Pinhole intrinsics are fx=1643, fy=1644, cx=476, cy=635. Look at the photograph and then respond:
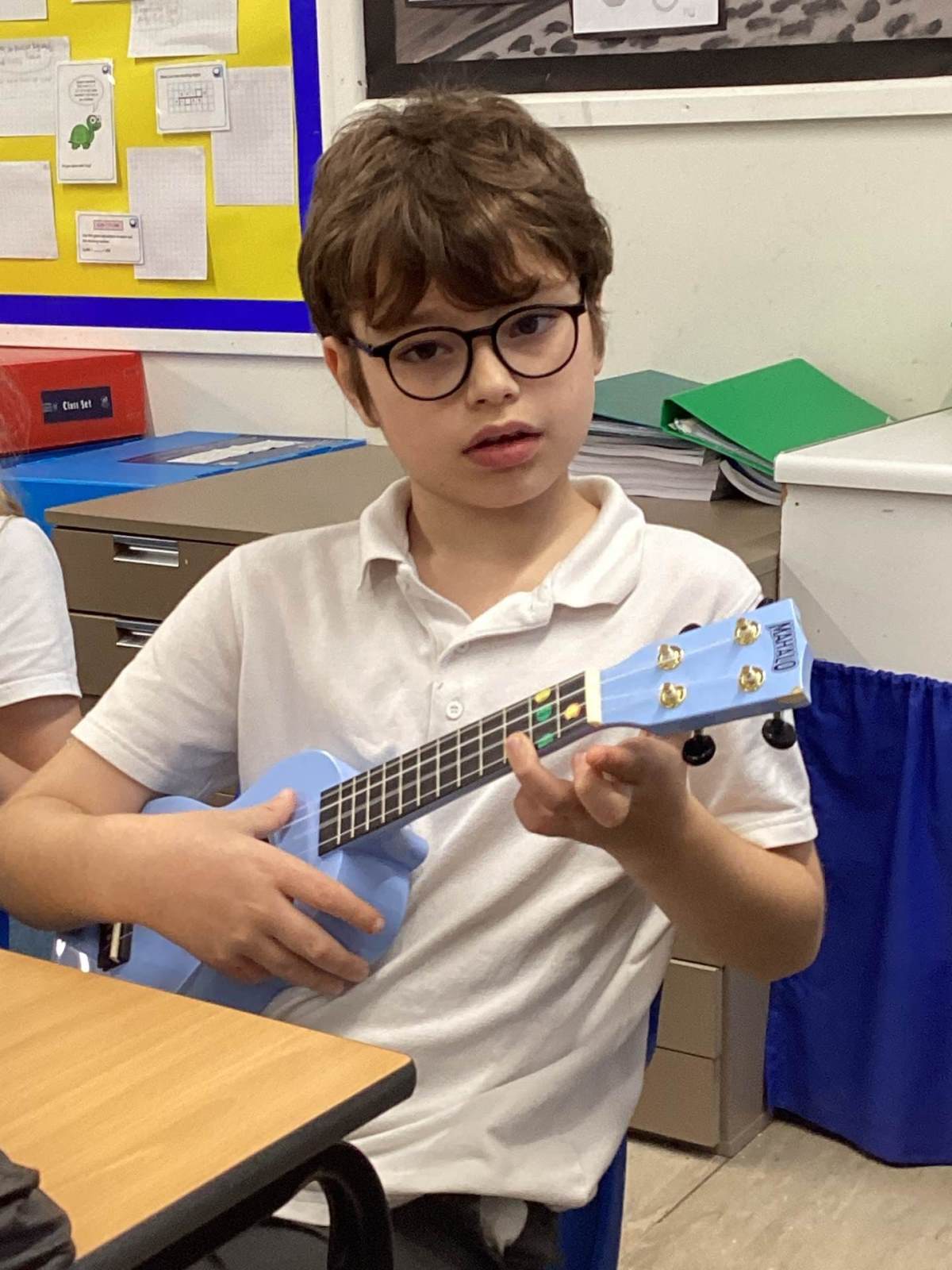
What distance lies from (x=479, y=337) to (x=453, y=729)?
242mm

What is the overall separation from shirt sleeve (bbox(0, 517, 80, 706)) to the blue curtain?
0.76 metres

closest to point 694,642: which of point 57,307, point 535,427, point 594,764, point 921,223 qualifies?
point 594,764

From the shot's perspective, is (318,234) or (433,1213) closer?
(433,1213)

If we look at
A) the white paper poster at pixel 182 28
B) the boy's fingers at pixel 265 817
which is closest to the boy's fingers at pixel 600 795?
the boy's fingers at pixel 265 817

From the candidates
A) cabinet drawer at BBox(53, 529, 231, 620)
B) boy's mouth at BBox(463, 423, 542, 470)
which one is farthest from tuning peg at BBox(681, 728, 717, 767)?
cabinet drawer at BBox(53, 529, 231, 620)

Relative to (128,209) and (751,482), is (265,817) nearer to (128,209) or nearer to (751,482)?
(751,482)

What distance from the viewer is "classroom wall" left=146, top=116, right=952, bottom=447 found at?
6.43 feet

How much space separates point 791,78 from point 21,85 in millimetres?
1342

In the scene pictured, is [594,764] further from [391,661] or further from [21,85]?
[21,85]

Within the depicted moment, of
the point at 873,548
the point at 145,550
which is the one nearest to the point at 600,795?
the point at 873,548

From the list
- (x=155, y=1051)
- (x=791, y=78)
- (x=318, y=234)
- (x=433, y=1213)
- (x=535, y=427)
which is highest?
(x=791, y=78)

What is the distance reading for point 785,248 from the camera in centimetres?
206

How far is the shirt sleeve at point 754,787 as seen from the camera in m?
0.96

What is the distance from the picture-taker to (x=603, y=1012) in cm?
102
